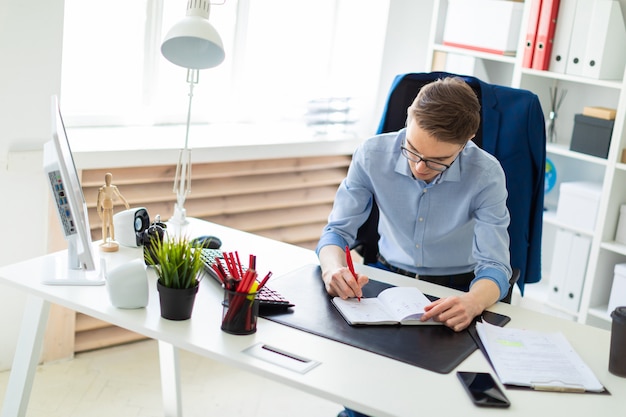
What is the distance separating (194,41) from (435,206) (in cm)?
88

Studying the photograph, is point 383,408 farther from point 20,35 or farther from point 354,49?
point 354,49

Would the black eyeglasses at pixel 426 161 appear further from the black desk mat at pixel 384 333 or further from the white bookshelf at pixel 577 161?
the white bookshelf at pixel 577 161

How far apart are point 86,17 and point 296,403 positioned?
176 cm

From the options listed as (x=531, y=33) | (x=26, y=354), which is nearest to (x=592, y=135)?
(x=531, y=33)

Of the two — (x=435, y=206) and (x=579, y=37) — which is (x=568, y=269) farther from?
(x=435, y=206)

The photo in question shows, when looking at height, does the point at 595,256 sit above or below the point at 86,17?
below

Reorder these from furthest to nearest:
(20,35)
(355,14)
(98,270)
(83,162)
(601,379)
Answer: (355,14)
(83,162)
(20,35)
(98,270)
(601,379)

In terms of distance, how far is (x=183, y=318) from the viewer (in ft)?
5.94

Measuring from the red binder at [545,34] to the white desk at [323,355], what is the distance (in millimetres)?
1718

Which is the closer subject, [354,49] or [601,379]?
[601,379]

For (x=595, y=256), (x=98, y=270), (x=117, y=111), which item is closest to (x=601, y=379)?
(x=98, y=270)

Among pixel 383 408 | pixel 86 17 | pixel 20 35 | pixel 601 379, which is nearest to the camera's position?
pixel 383 408

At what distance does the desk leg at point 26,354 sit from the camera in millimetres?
1962

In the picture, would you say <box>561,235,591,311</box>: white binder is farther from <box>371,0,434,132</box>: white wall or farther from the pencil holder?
the pencil holder
